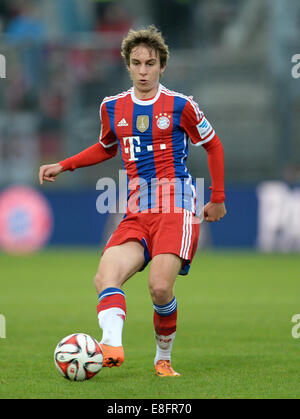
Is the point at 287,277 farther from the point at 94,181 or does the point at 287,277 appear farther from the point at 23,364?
the point at 23,364

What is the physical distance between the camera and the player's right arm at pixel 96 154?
589 centimetres

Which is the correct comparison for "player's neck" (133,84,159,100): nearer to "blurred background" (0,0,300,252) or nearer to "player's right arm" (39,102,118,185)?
"player's right arm" (39,102,118,185)

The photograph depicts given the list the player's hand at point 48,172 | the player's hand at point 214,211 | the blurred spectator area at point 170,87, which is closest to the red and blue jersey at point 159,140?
the player's hand at point 214,211

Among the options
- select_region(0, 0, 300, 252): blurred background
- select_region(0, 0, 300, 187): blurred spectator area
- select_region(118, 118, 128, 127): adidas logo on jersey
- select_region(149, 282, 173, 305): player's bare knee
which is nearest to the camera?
select_region(149, 282, 173, 305): player's bare knee

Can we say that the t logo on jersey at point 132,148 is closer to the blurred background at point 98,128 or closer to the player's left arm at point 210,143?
the player's left arm at point 210,143

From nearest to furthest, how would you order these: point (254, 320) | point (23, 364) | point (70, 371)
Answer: point (70, 371) → point (23, 364) → point (254, 320)

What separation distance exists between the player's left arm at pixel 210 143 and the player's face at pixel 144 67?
0.29m

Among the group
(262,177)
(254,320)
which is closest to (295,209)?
(262,177)

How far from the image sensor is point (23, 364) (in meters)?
6.07

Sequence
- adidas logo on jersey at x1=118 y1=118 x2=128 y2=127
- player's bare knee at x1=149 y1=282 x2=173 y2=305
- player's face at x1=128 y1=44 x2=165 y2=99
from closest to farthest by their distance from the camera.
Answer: player's bare knee at x1=149 y1=282 x2=173 y2=305, player's face at x1=128 y1=44 x2=165 y2=99, adidas logo on jersey at x1=118 y1=118 x2=128 y2=127

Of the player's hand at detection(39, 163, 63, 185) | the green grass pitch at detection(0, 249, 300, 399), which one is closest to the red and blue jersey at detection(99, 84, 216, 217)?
the player's hand at detection(39, 163, 63, 185)

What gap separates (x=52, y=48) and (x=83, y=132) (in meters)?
1.85

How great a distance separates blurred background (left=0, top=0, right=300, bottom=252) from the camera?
53.5 ft

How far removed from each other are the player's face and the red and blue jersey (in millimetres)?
120
